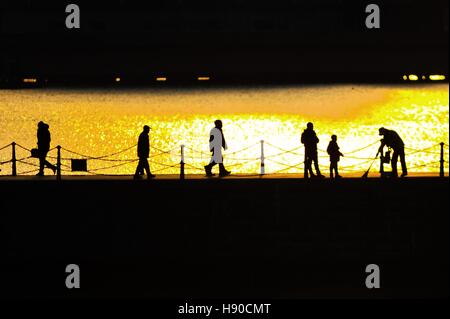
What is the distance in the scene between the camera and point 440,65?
243ft

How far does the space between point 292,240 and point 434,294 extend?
427 centimetres

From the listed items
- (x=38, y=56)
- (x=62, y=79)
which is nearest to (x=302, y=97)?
(x=62, y=79)

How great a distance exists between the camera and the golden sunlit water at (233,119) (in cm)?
6469

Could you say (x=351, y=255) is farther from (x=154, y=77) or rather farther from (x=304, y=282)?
(x=154, y=77)

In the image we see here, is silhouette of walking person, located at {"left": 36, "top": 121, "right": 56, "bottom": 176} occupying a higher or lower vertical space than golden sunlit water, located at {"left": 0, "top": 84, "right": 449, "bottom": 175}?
lower

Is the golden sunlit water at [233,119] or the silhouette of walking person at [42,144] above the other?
the golden sunlit water at [233,119]

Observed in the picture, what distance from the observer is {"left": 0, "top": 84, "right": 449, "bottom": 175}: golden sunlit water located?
64688mm

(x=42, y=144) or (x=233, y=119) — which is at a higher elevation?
(x=233, y=119)

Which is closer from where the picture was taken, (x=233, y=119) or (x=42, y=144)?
(x=42, y=144)

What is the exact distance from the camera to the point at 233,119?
83938mm

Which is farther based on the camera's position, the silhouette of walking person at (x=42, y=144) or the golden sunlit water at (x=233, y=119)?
the golden sunlit water at (x=233, y=119)

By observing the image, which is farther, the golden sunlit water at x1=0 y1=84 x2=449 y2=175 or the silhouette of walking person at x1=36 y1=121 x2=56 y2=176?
the golden sunlit water at x1=0 y1=84 x2=449 y2=175
